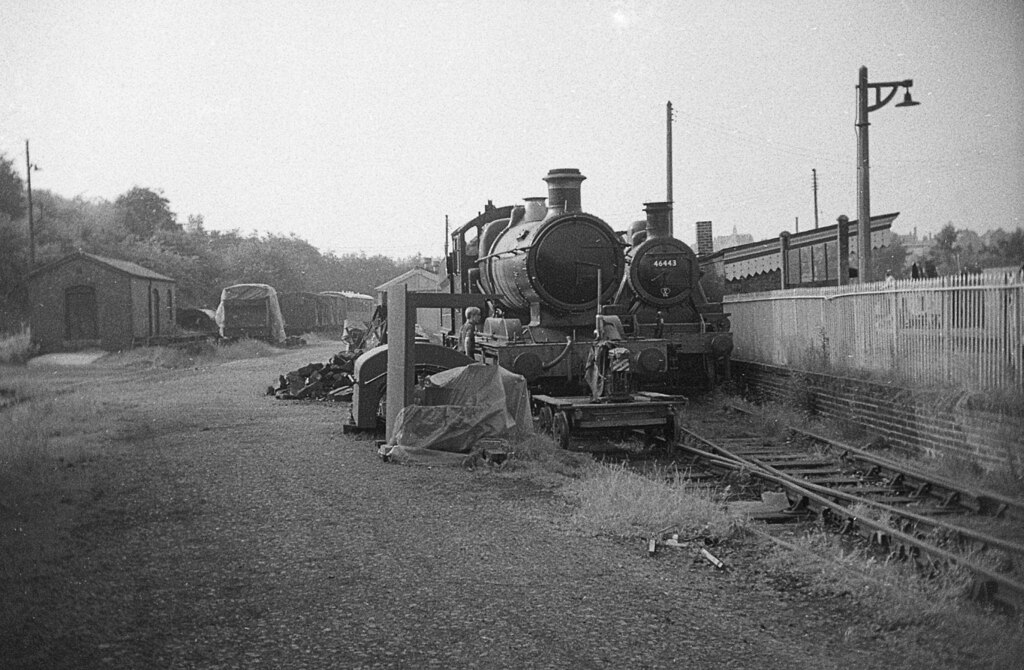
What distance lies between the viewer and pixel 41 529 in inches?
239

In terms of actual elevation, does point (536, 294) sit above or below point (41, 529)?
above

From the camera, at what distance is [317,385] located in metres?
16.1

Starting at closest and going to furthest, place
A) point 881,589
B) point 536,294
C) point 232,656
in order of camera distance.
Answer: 1. point 232,656
2. point 881,589
3. point 536,294

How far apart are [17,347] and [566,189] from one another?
8.92 meters

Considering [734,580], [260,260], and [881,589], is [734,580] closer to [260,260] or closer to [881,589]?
[881,589]

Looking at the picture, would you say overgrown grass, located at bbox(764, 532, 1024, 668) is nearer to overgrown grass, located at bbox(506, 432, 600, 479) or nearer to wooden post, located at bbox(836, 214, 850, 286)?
overgrown grass, located at bbox(506, 432, 600, 479)

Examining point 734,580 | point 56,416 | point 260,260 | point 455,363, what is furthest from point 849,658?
point 260,260

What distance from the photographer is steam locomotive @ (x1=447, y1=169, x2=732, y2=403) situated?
38.3ft

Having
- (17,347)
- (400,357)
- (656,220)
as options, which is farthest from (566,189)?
(17,347)

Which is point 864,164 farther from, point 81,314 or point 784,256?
point 81,314

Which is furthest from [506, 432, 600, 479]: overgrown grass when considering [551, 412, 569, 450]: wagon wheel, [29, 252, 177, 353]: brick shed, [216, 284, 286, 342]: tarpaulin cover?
[216, 284, 286, 342]: tarpaulin cover

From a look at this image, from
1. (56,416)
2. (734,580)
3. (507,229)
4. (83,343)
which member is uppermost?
(507,229)

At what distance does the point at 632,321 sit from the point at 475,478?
6151 millimetres

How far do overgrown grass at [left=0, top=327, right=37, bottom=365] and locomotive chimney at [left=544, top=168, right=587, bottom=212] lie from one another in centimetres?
867
